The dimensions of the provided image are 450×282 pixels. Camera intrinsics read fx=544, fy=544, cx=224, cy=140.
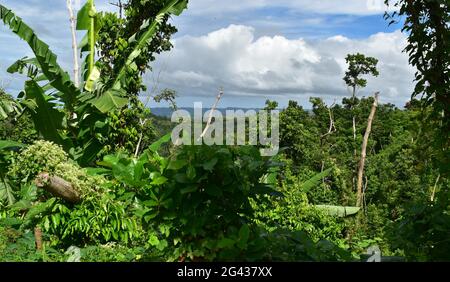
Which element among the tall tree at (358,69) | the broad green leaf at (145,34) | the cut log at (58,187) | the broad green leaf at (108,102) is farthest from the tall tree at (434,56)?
the tall tree at (358,69)

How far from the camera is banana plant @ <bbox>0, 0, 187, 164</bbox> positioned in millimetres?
8031

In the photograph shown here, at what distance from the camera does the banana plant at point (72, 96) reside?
26.3 feet

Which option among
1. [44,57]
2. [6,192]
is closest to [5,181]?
[6,192]

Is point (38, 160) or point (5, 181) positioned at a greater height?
point (38, 160)

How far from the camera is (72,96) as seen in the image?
8.55 m

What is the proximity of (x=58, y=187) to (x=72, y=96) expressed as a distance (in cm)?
361

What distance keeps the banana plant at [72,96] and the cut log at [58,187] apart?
2.59m

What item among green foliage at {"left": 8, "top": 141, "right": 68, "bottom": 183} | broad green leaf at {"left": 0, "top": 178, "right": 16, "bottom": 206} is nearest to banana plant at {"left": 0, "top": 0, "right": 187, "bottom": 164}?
broad green leaf at {"left": 0, "top": 178, "right": 16, "bottom": 206}

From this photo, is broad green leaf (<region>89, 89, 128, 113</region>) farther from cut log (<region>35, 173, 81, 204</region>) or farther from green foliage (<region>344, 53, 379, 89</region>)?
green foliage (<region>344, 53, 379, 89</region>)

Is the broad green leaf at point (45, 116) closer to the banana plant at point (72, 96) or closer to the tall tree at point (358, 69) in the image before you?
the banana plant at point (72, 96)

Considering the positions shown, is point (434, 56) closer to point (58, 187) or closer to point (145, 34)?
point (58, 187)

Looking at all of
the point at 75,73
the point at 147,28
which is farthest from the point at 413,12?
the point at 75,73

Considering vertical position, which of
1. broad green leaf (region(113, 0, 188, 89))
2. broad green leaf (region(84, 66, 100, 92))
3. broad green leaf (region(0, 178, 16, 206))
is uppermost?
broad green leaf (region(113, 0, 188, 89))

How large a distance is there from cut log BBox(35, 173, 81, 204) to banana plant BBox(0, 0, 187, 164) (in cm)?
259
